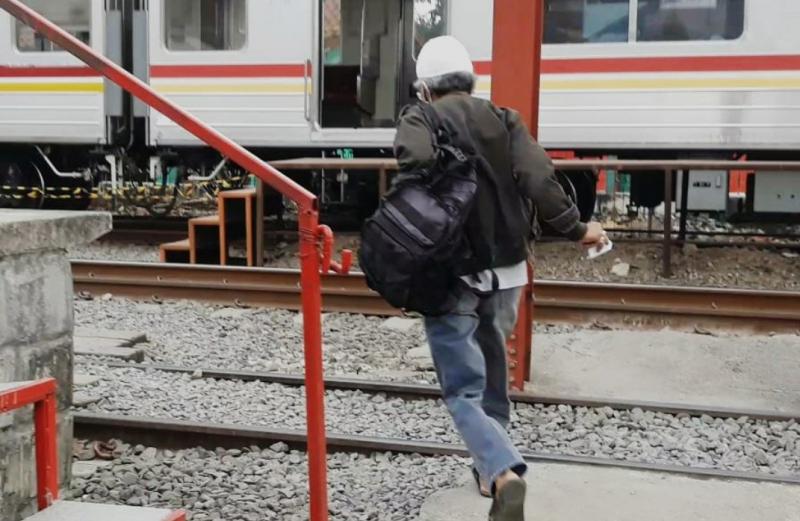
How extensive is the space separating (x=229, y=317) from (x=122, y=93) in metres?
4.50

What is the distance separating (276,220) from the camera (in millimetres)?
10914

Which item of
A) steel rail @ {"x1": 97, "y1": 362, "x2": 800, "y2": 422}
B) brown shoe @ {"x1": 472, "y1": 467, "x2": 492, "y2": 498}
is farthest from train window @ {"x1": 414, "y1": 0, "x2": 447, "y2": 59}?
brown shoe @ {"x1": 472, "y1": 467, "x2": 492, "y2": 498}

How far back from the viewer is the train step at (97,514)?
2.47 meters

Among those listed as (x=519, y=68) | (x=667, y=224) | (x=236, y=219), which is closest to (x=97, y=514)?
(x=519, y=68)

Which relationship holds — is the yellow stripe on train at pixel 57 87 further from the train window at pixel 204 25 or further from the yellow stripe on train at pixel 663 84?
the yellow stripe on train at pixel 663 84

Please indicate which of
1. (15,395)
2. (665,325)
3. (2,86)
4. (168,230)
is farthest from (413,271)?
(2,86)

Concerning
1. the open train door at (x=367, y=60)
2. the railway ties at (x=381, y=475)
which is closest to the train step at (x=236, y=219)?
the open train door at (x=367, y=60)

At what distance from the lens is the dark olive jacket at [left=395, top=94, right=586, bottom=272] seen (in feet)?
10.7

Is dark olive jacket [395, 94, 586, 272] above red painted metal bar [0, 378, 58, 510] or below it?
above

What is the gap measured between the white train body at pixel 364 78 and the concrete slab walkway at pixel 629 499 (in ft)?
19.8

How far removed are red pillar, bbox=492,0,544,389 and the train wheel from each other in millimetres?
8572

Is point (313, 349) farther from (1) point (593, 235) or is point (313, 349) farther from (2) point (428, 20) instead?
(2) point (428, 20)

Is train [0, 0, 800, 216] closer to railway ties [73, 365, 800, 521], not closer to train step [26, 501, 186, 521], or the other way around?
railway ties [73, 365, 800, 521]

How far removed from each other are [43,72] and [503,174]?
9.02 meters
